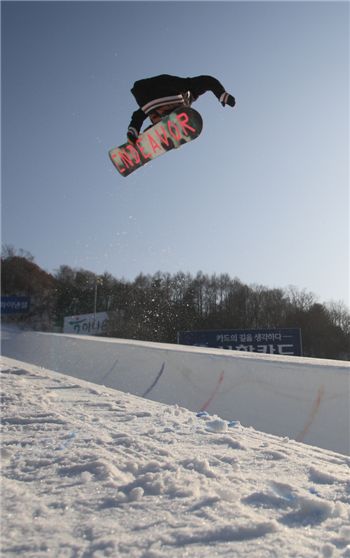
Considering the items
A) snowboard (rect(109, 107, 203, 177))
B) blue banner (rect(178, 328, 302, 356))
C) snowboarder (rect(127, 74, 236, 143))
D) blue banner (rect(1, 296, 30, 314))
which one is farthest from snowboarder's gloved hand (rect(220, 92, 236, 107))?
blue banner (rect(1, 296, 30, 314))

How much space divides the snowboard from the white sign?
28.3 meters

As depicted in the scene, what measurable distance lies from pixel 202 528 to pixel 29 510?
0.84 m

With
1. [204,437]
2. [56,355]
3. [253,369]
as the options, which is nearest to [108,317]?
[56,355]

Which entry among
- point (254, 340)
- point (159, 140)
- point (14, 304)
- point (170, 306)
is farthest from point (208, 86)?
point (14, 304)

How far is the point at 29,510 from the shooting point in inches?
73.9

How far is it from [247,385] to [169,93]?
15.2ft

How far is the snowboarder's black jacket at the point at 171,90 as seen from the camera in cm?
465

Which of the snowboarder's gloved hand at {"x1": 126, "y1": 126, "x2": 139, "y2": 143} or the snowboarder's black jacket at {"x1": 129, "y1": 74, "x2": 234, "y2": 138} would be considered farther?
the snowboarder's gloved hand at {"x1": 126, "y1": 126, "x2": 139, "y2": 143}

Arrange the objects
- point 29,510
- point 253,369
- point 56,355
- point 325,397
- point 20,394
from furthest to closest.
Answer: point 56,355, point 253,369, point 325,397, point 20,394, point 29,510

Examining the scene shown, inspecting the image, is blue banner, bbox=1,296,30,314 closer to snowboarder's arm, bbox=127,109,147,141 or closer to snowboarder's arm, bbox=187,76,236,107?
snowboarder's arm, bbox=127,109,147,141

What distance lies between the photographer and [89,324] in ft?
108

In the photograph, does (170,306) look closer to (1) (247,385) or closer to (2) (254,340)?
(2) (254,340)

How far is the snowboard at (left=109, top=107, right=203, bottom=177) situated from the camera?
465 cm

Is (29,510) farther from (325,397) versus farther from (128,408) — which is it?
(325,397)
